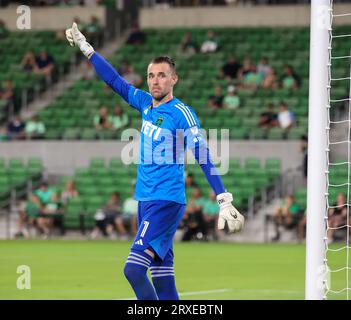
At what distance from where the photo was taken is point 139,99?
9289 mm

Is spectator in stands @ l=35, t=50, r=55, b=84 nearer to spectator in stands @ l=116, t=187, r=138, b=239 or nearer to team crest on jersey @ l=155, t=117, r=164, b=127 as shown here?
spectator in stands @ l=116, t=187, r=138, b=239

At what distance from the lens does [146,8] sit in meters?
34.6

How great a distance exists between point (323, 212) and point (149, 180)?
5.20 ft

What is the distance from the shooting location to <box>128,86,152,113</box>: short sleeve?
9250 mm

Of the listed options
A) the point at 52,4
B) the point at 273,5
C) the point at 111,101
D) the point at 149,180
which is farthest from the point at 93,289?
the point at 52,4

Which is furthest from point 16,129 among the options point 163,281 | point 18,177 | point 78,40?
point 163,281

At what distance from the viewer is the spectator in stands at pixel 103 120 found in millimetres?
27491

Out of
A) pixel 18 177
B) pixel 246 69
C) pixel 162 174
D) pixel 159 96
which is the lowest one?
pixel 18 177

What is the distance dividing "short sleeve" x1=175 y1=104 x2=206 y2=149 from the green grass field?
3756mm

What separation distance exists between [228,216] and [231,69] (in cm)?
2101

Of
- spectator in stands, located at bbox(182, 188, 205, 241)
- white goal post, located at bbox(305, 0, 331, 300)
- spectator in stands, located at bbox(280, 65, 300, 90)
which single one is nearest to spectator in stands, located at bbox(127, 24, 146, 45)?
spectator in stands, located at bbox(280, 65, 300, 90)

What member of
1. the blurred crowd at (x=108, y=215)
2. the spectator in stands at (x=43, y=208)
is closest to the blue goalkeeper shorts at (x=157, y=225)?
the blurred crowd at (x=108, y=215)

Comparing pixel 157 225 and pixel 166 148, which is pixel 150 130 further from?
pixel 157 225

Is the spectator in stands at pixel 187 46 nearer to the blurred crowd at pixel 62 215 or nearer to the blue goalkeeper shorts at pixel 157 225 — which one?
the blurred crowd at pixel 62 215
